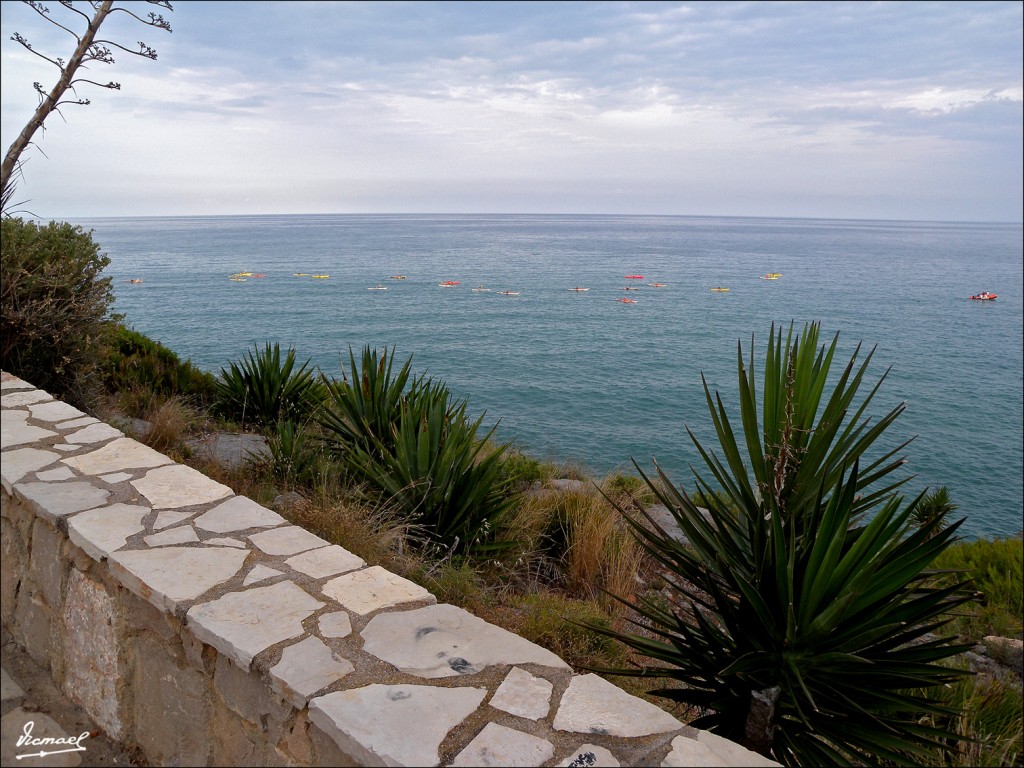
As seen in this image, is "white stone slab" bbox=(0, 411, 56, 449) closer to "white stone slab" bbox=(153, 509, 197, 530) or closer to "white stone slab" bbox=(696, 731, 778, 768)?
"white stone slab" bbox=(153, 509, 197, 530)

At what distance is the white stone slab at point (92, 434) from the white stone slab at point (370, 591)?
2.09 meters

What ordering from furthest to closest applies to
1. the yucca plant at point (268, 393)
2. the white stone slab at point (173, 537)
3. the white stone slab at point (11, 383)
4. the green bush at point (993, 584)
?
the yucca plant at point (268, 393) < the green bush at point (993, 584) < the white stone slab at point (11, 383) < the white stone slab at point (173, 537)

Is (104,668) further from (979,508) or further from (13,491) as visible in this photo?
(979,508)

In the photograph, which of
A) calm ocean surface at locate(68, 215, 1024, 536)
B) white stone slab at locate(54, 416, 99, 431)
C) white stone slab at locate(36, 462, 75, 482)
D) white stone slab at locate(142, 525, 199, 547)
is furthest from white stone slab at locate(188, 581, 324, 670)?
calm ocean surface at locate(68, 215, 1024, 536)

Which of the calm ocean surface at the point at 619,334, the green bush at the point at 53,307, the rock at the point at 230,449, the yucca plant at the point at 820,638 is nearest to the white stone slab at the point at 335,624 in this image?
the yucca plant at the point at 820,638

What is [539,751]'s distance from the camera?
163cm

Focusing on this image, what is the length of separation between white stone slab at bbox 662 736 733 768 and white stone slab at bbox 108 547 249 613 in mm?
1504

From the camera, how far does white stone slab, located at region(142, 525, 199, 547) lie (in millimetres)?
2549

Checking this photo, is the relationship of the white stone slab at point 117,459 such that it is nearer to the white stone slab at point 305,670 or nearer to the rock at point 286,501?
the rock at point 286,501

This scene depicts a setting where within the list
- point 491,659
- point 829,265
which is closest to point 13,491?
point 491,659

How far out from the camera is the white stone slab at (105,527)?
7.97 ft

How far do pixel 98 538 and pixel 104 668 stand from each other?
1.48ft

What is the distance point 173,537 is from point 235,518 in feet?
1.00

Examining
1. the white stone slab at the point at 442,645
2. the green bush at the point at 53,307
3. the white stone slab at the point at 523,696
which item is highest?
the green bush at the point at 53,307
